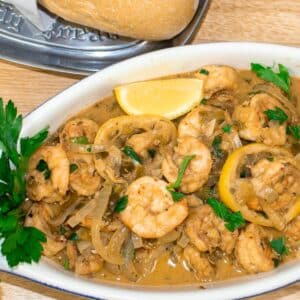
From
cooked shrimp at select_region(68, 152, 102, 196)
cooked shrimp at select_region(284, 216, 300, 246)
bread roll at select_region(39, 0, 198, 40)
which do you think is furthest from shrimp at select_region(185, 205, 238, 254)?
bread roll at select_region(39, 0, 198, 40)

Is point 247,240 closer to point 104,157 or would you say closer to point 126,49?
point 104,157

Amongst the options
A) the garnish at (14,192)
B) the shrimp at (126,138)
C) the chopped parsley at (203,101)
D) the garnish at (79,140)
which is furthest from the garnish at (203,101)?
the garnish at (14,192)

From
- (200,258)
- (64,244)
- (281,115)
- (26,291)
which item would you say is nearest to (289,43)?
(281,115)

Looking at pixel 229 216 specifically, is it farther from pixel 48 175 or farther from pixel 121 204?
pixel 48 175

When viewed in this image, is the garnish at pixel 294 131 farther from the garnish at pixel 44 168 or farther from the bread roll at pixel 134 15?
the garnish at pixel 44 168

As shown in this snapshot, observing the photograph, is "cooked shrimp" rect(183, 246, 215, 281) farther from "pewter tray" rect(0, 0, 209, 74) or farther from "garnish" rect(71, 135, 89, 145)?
"pewter tray" rect(0, 0, 209, 74)

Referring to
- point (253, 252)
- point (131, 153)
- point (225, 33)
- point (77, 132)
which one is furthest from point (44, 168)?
point (225, 33)

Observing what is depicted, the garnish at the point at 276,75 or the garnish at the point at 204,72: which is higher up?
the garnish at the point at 276,75
